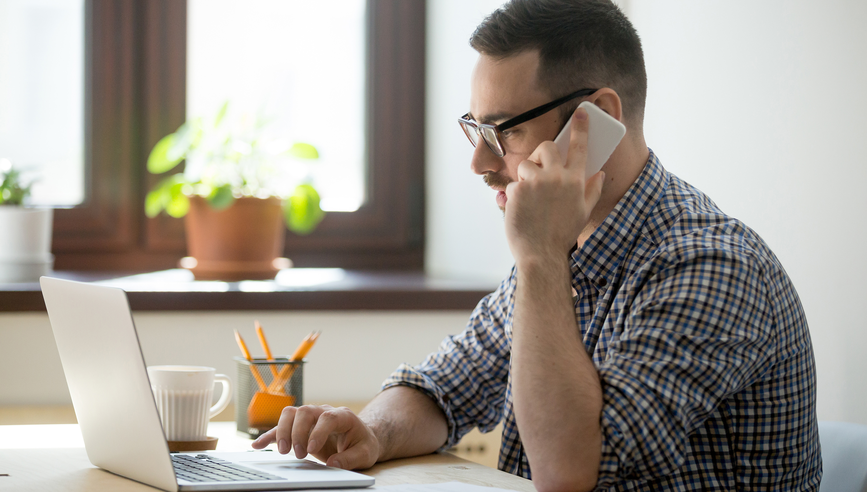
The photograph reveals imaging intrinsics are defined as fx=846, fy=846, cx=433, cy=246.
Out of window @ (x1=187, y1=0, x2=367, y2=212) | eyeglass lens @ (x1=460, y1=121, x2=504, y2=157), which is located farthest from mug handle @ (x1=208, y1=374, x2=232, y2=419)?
window @ (x1=187, y1=0, x2=367, y2=212)

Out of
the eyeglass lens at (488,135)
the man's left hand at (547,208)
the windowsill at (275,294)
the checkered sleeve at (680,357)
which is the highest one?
the eyeglass lens at (488,135)

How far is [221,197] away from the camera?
194 centimetres

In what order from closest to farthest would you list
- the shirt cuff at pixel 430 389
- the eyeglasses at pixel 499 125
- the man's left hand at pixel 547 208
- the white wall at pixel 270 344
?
1. the man's left hand at pixel 547 208
2. the eyeglasses at pixel 499 125
3. the shirt cuff at pixel 430 389
4. the white wall at pixel 270 344

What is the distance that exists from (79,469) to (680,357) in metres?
0.71

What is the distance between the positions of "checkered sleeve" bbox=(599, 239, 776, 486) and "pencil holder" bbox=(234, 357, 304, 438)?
21.8 inches

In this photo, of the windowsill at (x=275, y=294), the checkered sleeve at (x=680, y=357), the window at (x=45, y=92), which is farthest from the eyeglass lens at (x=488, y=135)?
the window at (x=45, y=92)

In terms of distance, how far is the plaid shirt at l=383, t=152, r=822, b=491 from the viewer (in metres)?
0.90

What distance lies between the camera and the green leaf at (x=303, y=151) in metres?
2.07

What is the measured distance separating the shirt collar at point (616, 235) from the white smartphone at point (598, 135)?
0.06 metres

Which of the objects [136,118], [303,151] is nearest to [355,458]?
[303,151]

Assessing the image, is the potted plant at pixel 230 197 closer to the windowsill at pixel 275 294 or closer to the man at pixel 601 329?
the windowsill at pixel 275 294

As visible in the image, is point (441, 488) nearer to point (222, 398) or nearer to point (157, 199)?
point (222, 398)

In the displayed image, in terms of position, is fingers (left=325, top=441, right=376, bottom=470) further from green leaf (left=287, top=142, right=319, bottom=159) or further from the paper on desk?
green leaf (left=287, top=142, right=319, bottom=159)

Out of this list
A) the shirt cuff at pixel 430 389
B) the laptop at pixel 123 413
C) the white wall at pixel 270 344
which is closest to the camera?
the laptop at pixel 123 413
